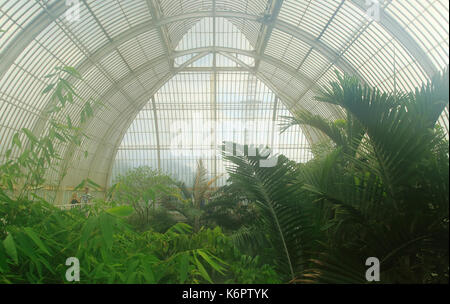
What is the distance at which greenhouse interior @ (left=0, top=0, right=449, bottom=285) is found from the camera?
2059 mm

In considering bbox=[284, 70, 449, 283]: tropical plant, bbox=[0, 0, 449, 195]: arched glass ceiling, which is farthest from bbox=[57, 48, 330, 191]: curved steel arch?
bbox=[284, 70, 449, 283]: tropical plant

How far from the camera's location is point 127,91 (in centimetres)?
2538

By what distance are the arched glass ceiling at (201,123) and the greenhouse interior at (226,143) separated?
13 cm

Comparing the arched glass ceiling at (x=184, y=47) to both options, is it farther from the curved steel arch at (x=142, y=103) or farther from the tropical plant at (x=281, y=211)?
the tropical plant at (x=281, y=211)

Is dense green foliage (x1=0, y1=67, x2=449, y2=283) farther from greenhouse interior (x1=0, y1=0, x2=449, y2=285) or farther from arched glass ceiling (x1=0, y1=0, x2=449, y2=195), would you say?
arched glass ceiling (x1=0, y1=0, x2=449, y2=195)

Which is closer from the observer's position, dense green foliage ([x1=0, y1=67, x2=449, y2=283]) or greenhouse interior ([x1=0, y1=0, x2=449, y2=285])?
dense green foliage ([x1=0, y1=67, x2=449, y2=283])

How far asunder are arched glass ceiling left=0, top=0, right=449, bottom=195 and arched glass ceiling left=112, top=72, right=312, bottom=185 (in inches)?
156

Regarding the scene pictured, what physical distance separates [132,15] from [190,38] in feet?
25.2

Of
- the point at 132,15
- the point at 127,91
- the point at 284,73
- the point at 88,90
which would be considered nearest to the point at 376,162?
the point at 132,15

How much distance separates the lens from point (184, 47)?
2473 centimetres

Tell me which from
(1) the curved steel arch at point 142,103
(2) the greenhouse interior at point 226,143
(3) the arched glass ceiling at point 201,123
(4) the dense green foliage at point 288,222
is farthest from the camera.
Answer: (3) the arched glass ceiling at point 201,123

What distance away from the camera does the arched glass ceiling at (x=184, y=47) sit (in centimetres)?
→ 1197

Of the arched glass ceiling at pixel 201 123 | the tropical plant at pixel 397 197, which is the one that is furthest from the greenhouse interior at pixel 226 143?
the arched glass ceiling at pixel 201 123

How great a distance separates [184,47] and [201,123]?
826 cm
